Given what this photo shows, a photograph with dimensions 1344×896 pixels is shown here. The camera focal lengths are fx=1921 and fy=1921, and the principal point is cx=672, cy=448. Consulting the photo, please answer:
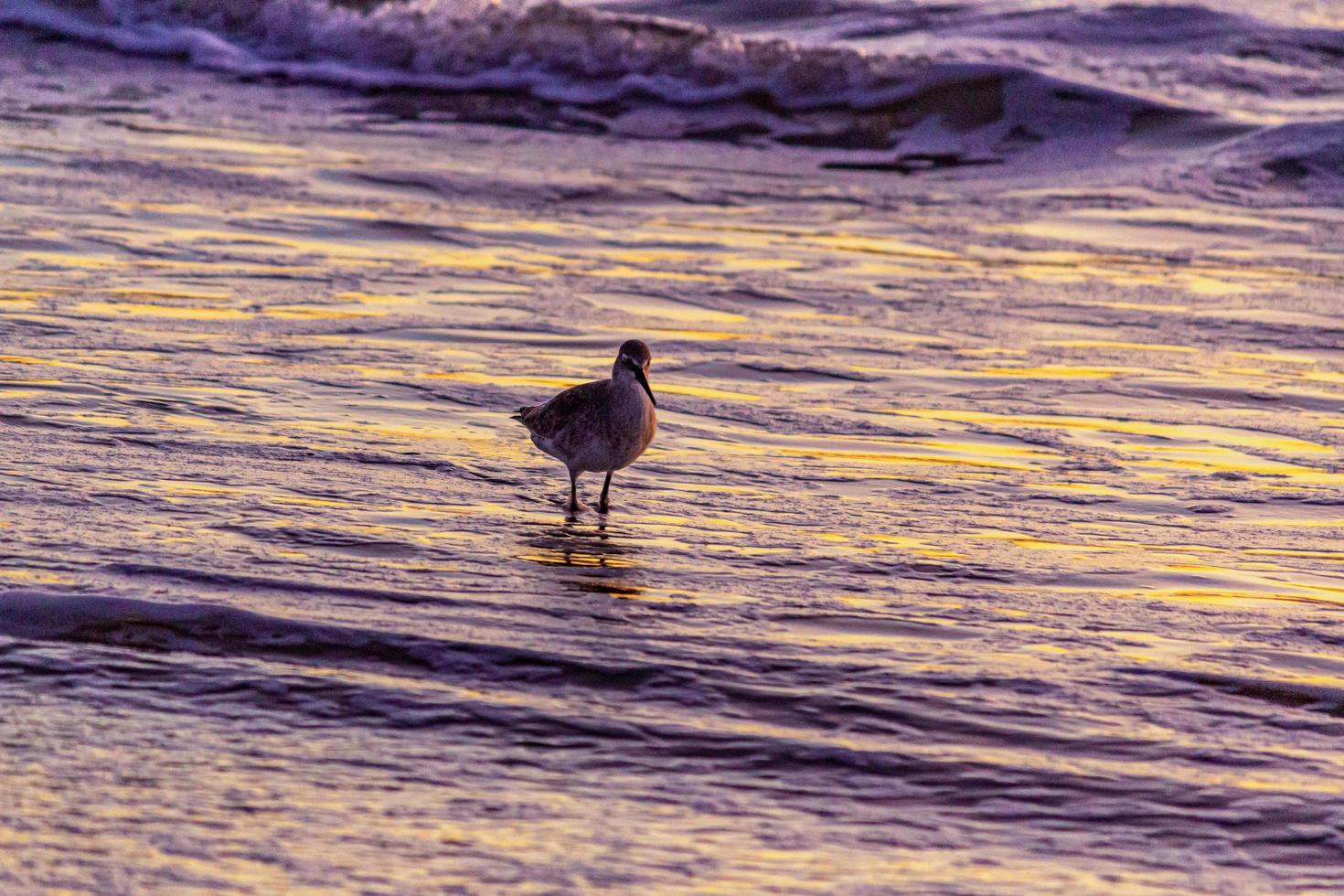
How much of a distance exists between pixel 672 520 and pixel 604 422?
0.53 metres

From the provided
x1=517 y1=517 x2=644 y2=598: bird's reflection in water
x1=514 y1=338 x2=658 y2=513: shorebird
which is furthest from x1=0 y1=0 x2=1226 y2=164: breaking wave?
x1=517 y1=517 x2=644 y2=598: bird's reflection in water

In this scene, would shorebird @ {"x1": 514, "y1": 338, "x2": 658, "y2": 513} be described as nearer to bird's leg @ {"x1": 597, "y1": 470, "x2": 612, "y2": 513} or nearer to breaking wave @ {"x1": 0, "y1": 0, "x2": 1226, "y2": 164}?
bird's leg @ {"x1": 597, "y1": 470, "x2": 612, "y2": 513}

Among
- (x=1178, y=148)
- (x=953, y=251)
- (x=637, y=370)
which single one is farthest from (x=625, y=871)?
(x=1178, y=148)

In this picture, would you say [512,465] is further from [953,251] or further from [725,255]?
[953,251]

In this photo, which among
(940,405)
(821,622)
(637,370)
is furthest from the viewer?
(940,405)

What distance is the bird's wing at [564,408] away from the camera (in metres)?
8.02

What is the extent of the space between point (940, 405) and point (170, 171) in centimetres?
756

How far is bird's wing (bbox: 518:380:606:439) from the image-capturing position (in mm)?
8016

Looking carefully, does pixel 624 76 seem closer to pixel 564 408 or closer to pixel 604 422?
pixel 564 408

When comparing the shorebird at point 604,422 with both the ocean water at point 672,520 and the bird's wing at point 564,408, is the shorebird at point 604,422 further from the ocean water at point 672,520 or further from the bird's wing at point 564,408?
the ocean water at point 672,520

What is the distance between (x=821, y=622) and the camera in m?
6.23

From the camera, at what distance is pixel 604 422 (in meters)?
7.88

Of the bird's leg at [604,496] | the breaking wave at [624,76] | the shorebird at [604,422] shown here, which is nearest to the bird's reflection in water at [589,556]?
the bird's leg at [604,496]

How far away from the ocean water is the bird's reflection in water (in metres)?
0.04
